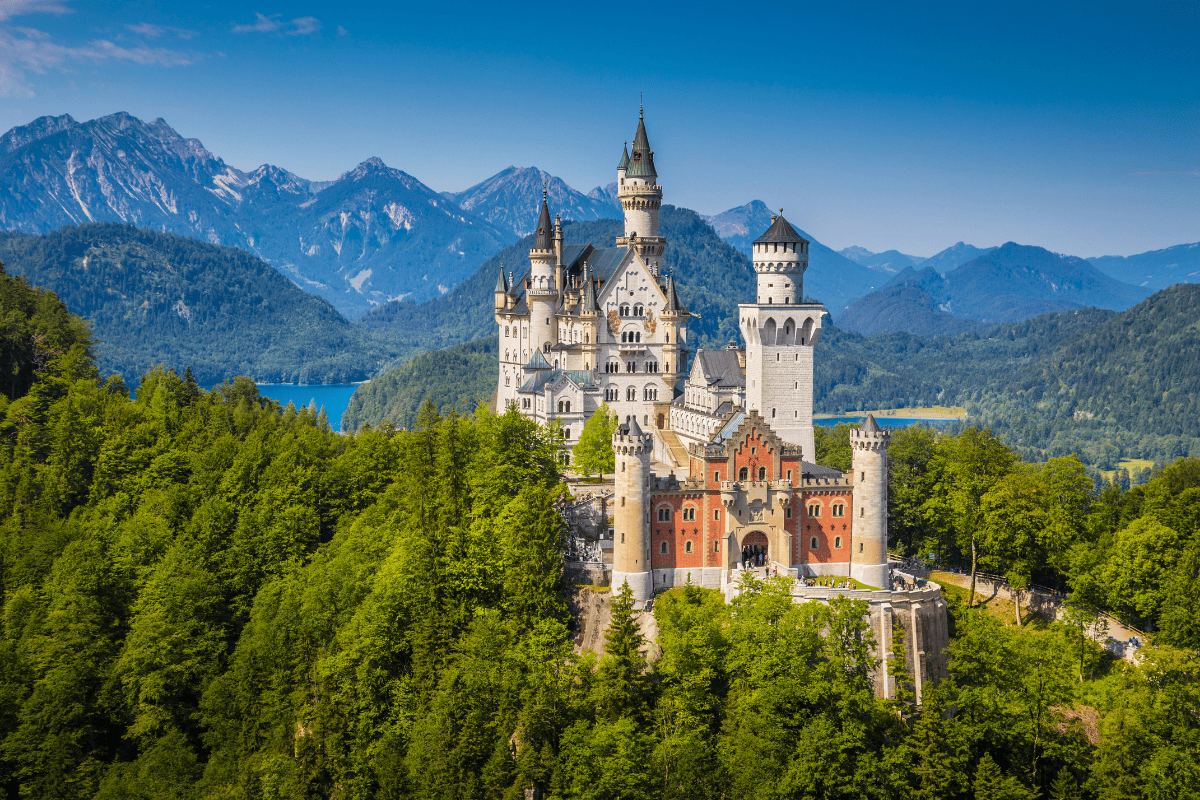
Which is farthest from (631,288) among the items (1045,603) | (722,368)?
(1045,603)

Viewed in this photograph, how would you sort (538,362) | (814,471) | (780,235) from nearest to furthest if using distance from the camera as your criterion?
(814,471) → (780,235) → (538,362)

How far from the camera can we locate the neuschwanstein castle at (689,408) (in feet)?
199

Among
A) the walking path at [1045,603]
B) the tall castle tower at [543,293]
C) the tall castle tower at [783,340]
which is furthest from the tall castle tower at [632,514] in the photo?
the tall castle tower at [543,293]

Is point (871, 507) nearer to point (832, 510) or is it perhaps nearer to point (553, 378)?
point (832, 510)

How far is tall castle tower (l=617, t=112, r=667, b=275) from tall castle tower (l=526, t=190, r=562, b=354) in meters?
6.90

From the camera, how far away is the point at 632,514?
58.9 meters

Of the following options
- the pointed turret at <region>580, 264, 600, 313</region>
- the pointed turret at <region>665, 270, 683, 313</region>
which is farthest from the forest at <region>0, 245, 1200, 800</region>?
the pointed turret at <region>665, 270, 683, 313</region>

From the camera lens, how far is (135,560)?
64688mm

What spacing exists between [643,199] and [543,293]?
41.7ft

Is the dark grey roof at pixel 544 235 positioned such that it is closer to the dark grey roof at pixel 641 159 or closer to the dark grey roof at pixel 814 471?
the dark grey roof at pixel 641 159

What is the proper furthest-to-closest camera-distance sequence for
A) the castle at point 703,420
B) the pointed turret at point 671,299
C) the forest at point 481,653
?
the pointed turret at point 671,299 → the castle at point 703,420 → the forest at point 481,653

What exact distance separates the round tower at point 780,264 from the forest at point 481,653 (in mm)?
17716

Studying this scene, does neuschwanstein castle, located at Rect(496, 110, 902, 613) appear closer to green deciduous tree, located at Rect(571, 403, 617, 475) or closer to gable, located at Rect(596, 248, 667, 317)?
gable, located at Rect(596, 248, 667, 317)

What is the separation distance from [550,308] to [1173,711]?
61.2 meters
